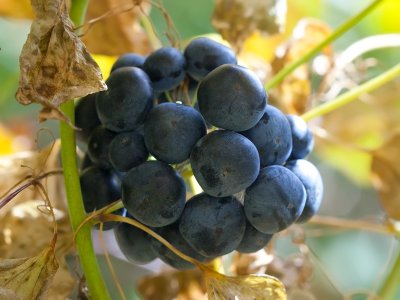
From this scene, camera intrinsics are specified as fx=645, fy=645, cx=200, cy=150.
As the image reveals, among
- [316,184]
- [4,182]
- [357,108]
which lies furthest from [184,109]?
[357,108]

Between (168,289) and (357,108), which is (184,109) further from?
(357,108)

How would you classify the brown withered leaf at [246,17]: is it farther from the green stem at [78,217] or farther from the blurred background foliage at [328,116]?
the green stem at [78,217]

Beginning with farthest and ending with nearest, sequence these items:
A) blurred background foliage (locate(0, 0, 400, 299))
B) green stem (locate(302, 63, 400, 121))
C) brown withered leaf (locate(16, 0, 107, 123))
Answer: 1. blurred background foliage (locate(0, 0, 400, 299))
2. green stem (locate(302, 63, 400, 121))
3. brown withered leaf (locate(16, 0, 107, 123))

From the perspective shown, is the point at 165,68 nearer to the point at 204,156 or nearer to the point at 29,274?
the point at 204,156

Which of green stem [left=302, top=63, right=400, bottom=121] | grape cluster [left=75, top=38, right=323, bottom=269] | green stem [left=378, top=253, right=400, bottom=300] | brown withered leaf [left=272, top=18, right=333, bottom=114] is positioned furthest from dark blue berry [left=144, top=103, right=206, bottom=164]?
green stem [left=378, top=253, right=400, bottom=300]

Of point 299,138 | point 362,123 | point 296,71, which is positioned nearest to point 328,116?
point 362,123

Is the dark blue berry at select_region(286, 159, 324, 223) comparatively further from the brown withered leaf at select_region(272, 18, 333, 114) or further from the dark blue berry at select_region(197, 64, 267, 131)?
the brown withered leaf at select_region(272, 18, 333, 114)

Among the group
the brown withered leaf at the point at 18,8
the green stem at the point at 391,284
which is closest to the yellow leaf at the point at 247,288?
the green stem at the point at 391,284
